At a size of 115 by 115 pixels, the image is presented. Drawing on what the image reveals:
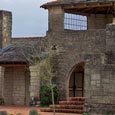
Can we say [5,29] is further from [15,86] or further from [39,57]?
[39,57]

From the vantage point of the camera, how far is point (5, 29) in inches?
1635

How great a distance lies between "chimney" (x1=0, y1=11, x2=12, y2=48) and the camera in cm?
4131

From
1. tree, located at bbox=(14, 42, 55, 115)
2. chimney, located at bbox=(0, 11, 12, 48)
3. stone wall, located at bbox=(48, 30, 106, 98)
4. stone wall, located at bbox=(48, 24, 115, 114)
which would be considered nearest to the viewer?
stone wall, located at bbox=(48, 24, 115, 114)

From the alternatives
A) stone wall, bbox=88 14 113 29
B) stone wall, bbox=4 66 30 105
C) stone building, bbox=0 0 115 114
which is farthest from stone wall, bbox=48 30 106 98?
stone wall, bbox=88 14 113 29

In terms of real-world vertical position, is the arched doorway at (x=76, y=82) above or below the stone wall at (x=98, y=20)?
below

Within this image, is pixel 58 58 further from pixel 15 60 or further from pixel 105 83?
pixel 105 83

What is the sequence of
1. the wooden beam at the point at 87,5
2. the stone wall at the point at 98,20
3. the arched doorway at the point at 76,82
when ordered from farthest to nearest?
the stone wall at the point at 98,20, the arched doorway at the point at 76,82, the wooden beam at the point at 87,5

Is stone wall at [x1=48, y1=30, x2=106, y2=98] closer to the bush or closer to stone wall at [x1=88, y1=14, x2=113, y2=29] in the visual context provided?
the bush

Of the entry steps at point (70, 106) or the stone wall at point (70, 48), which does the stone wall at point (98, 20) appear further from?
the entry steps at point (70, 106)

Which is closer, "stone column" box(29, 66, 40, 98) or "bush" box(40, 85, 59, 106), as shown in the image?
"bush" box(40, 85, 59, 106)

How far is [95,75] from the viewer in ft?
87.6

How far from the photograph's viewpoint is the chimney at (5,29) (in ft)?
136

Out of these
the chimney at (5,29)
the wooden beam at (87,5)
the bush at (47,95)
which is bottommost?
the bush at (47,95)

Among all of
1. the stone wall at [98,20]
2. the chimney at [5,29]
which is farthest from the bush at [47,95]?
the chimney at [5,29]
